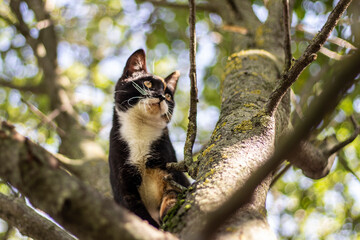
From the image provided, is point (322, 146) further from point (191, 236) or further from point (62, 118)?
point (62, 118)

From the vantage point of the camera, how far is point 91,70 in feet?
24.2

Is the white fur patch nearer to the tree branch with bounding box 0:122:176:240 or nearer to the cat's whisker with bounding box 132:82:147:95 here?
the cat's whisker with bounding box 132:82:147:95

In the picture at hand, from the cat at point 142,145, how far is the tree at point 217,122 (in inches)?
22.0

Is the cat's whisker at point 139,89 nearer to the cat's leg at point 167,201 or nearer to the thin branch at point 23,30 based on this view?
the cat's leg at point 167,201

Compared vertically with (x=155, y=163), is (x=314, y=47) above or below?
above

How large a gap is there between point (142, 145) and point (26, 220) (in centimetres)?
198

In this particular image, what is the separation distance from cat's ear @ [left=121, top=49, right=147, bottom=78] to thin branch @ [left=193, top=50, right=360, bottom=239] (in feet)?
9.78

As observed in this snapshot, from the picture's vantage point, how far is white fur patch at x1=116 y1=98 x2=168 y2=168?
3553 millimetres

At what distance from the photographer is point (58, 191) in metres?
1.11

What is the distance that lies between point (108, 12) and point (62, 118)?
2815mm

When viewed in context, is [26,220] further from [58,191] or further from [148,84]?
[148,84]

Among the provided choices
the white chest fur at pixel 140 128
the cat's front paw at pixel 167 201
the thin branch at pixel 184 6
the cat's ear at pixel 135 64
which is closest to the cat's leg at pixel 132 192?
the cat's front paw at pixel 167 201

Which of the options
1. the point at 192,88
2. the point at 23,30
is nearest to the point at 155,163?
the point at 192,88

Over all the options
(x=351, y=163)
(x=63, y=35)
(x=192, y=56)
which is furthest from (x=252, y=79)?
(x=63, y=35)
